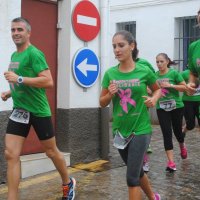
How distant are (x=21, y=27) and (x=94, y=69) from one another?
8.26 feet

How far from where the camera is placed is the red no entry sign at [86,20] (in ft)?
22.4

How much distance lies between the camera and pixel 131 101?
13.9ft

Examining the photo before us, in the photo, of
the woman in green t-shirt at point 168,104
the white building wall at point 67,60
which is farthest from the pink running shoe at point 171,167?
the white building wall at point 67,60

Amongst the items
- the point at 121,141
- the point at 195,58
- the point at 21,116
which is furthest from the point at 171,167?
the point at 21,116

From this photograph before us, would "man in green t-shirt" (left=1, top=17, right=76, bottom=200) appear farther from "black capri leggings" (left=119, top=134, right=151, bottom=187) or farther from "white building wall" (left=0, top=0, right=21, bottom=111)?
"black capri leggings" (left=119, top=134, right=151, bottom=187)

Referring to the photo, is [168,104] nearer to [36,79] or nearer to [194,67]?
[194,67]

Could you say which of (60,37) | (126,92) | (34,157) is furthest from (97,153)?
(126,92)

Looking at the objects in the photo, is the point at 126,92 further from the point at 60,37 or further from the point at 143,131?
the point at 60,37

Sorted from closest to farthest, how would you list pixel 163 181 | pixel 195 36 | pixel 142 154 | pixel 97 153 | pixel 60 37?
pixel 142 154 → pixel 163 181 → pixel 60 37 → pixel 97 153 → pixel 195 36

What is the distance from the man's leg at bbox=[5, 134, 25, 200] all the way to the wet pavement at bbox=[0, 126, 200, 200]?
780mm

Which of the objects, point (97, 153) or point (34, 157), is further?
point (97, 153)

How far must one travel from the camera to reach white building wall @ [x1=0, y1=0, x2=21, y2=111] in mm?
5723

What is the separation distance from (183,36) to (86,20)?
6.59m

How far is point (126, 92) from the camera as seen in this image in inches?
167
